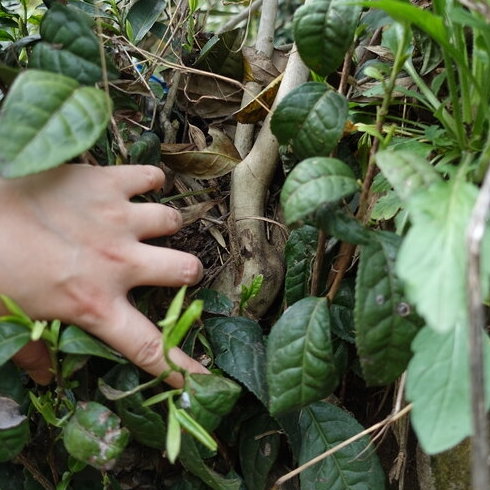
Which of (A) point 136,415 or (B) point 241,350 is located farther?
(B) point 241,350

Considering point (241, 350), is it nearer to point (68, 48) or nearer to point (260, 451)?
point (260, 451)

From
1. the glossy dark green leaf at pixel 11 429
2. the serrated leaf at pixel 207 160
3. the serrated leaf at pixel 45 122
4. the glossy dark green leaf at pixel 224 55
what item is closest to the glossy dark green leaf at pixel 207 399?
the glossy dark green leaf at pixel 11 429

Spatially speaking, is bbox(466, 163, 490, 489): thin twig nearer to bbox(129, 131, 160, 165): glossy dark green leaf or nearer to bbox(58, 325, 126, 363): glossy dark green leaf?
bbox(58, 325, 126, 363): glossy dark green leaf

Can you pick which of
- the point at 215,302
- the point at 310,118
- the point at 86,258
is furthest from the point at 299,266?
the point at 86,258

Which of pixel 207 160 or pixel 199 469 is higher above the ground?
pixel 207 160

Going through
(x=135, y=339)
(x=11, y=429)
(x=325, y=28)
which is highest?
(x=325, y=28)

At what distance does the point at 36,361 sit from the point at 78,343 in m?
0.12

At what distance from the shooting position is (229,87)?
4.06ft

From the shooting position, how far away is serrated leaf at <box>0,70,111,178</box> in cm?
65

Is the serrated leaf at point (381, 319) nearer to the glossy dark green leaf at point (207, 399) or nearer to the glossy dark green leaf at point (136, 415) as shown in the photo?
the glossy dark green leaf at point (207, 399)

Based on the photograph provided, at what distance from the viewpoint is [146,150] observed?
3.23ft

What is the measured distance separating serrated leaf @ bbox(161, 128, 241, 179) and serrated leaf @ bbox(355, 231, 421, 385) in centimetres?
46

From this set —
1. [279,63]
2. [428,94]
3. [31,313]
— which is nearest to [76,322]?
[31,313]

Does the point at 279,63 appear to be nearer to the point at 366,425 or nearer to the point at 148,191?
the point at 148,191
